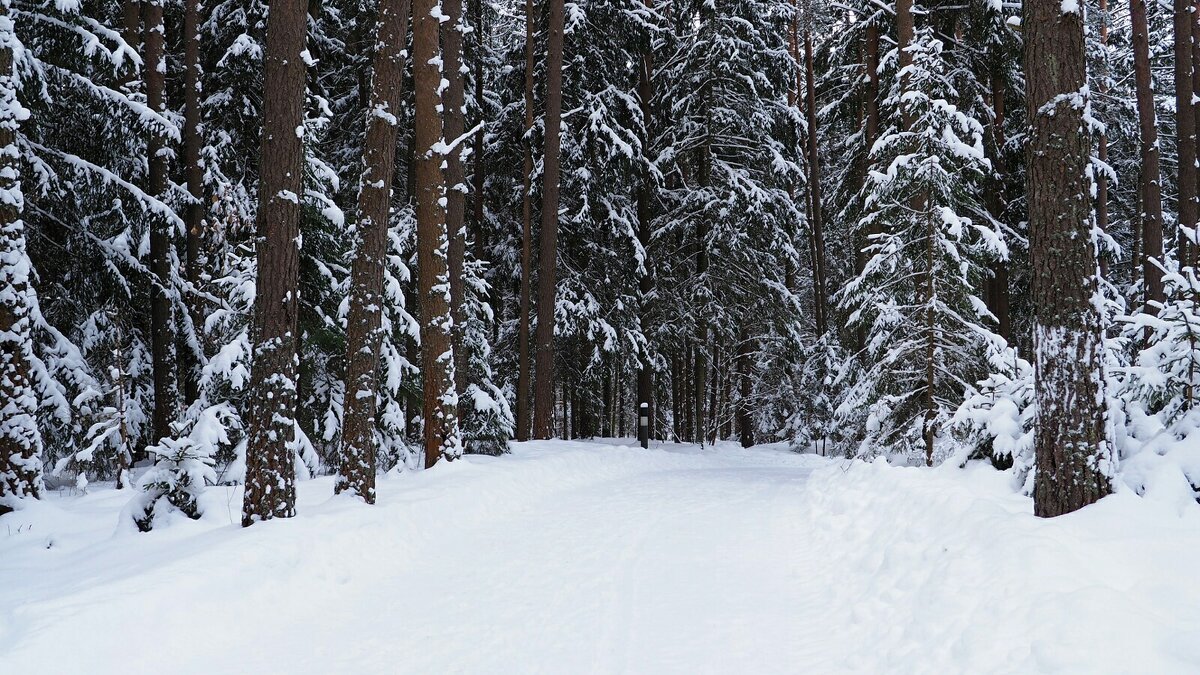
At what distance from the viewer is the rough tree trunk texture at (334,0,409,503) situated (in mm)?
8078

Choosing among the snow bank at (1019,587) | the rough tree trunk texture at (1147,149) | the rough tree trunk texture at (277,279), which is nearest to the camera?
the snow bank at (1019,587)

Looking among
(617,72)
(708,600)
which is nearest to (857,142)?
(617,72)

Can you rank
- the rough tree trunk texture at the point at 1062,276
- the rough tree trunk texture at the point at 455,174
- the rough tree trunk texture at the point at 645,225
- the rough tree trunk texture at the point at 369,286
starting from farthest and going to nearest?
the rough tree trunk texture at the point at 645,225 < the rough tree trunk texture at the point at 455,174 < the rough tree trunk texture at the point at 369,286 < the rough tree trunk texture at the point at 1062,276

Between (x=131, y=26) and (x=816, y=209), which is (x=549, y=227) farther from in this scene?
(x=816, y=209)

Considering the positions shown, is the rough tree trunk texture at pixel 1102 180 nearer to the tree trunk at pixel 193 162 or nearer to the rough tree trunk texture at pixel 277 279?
the rough tree trunk texture at pixel 277 279

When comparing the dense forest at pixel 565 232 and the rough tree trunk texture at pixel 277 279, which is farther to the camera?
the rough tree trunk texture at pixel 277 279

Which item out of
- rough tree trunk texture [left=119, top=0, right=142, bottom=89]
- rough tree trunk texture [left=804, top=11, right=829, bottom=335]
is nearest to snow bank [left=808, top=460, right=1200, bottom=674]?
rough tree trunk texture [left=119, top=0, right=142, bottom=89]

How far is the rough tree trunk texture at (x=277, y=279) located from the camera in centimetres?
670

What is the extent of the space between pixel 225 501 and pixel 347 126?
12.5 metres

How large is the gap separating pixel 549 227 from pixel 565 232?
3610mm

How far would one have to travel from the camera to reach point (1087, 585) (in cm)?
339

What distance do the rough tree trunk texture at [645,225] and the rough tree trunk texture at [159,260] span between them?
11356 millimetres

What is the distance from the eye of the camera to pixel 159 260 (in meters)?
12.2

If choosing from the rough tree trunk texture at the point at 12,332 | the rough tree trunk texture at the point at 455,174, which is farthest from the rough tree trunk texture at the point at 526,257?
the rough tree trunk texture at the point at 12,332
